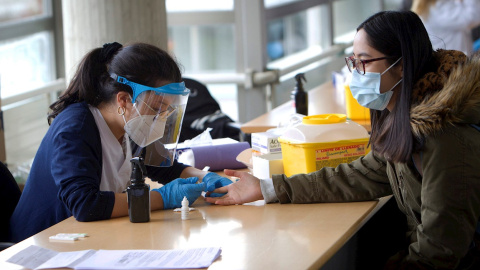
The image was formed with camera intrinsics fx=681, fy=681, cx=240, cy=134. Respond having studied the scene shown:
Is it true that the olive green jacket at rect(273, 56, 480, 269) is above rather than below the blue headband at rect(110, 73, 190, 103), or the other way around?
below

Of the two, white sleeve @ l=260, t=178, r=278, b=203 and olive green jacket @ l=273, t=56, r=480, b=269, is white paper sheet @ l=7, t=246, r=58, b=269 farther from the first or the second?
olive green jacket @ l=273, t=56, r=480, b=269

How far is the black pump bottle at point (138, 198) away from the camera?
2.02 metres

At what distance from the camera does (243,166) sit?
9.23 ft

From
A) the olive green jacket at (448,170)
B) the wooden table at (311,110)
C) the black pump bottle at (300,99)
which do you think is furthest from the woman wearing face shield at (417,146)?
the black pump bottle at (300,99)

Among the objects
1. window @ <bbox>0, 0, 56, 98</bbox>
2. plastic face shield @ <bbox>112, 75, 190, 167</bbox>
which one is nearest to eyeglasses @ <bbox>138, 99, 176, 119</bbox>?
plastic face shield @ <bbox>112, 75, 190, 167</bbox>

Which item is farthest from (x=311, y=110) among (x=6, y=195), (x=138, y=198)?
(x=138, y=198)

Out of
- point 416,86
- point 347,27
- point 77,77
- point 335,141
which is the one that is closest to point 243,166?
point 335,141

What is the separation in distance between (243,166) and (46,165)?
33.2 inches

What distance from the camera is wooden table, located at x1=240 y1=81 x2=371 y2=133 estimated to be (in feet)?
11.8

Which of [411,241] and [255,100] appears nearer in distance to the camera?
[411,241]

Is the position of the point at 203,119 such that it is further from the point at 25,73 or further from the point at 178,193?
the point at 178,193

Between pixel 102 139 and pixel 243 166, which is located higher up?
pixel 102 139

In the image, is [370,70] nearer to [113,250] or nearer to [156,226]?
[156,226]

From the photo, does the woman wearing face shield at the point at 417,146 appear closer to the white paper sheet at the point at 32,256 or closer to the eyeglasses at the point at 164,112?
the eyeglasses at the point at 164,112
